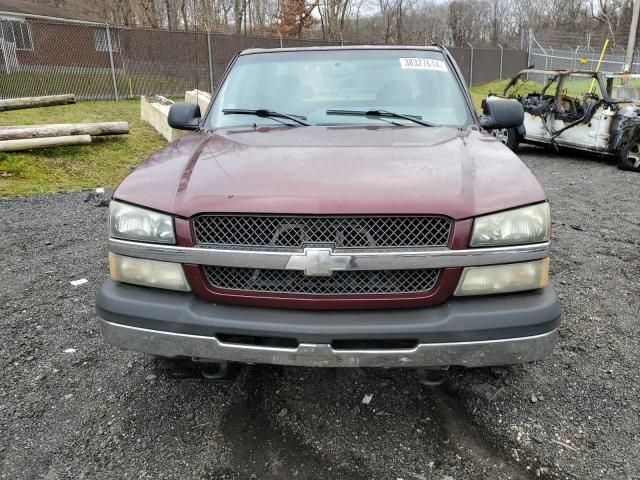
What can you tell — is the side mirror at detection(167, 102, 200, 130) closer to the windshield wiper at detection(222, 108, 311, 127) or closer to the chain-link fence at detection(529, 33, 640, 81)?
the windshield wiper at detection(222, 108, 311, 127)

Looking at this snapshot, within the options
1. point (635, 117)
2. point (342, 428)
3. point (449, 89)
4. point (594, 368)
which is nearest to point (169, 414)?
point (342, 428)

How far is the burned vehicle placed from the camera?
9000 millimetres

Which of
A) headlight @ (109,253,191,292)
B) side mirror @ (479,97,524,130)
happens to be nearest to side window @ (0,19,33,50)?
side mirror @ (479,97,524,130)

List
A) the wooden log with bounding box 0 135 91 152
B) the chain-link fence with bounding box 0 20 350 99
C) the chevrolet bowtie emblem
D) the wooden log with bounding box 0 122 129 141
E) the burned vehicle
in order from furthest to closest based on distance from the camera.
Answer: the chain-link fence with bounding box 0 20 350 99 < the burned vehicle < the wooden log with bounding box 0 122 129 141 < the wooden log with bounding box 0 135 91 152 < the chevrolet bowtie emblem

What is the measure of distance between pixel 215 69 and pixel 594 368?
17439 millimetres

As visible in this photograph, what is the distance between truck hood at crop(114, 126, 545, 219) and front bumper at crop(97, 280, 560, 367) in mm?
413

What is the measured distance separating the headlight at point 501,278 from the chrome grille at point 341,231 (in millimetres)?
191

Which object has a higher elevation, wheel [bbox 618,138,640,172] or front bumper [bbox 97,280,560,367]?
front bumper [bbox 97,280,560,367]

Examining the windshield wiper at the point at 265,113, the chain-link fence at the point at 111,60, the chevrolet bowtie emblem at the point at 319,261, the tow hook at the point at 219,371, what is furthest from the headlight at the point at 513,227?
the chain-link fence at the point at 111,60

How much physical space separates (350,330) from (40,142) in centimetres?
814

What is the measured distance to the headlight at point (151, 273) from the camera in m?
2.25

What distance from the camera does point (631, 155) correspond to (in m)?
9.05

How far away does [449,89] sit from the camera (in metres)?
3.55

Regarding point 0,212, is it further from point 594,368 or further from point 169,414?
point 594,368
